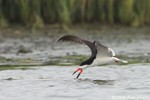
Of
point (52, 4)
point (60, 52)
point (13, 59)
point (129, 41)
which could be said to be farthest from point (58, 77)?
point (52, 4)

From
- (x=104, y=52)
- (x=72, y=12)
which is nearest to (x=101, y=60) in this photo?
(x=104, y=52)

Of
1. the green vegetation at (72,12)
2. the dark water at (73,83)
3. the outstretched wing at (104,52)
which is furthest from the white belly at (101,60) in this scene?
the green vegetation at (72,12)

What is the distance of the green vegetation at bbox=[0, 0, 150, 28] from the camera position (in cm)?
1905

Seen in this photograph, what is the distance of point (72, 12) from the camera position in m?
19.5

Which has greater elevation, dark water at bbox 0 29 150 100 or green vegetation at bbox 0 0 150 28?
green vegetation at bbox 0 0 150 28

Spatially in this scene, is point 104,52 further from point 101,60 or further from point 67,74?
point 67,74

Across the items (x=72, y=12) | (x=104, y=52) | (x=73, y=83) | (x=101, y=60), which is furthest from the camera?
(x=72, y=12)

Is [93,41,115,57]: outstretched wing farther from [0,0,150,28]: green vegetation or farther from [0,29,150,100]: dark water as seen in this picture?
[0,0,150,28]: green vegetation

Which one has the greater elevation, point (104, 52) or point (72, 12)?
point (72, 12)

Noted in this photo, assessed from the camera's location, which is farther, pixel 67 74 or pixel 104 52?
pixel 67 74

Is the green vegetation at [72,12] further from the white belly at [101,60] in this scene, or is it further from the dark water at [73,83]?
the white belly at [101,60]

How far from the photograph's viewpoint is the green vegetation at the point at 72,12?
19.0 meters

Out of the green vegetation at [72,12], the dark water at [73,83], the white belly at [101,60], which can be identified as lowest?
the dark water at [73,83]

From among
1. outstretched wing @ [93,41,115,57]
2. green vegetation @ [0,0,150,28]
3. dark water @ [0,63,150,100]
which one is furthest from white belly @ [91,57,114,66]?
green vegetation @ [0,0,150,28]
